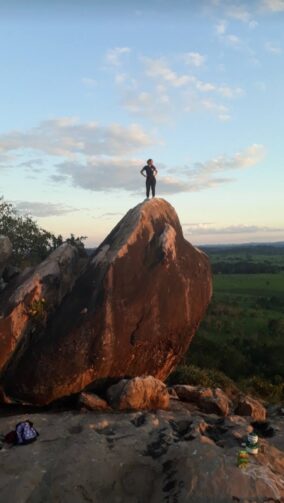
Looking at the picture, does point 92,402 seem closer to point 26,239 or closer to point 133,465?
point 133,465

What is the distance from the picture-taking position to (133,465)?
13344mm

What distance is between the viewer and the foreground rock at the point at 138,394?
17266 mm

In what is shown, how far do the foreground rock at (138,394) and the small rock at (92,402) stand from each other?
376 mm

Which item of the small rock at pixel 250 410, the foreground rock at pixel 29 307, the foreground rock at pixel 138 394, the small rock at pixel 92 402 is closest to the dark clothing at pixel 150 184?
the foreground rock at pixel 29 307

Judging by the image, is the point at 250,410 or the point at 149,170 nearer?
the point at 250,410

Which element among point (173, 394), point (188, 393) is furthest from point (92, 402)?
point (188, 393)

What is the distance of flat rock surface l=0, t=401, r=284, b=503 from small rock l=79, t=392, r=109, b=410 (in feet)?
3.38

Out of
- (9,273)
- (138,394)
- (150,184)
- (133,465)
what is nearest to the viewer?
(133,465)

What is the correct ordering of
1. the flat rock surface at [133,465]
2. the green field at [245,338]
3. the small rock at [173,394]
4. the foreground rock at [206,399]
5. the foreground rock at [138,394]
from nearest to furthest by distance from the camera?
the flat rock surface at [133,465], the foreground rock at [138,394], the foreground rock at [206,399], the small rock at [173,394], the green field at [245,338]

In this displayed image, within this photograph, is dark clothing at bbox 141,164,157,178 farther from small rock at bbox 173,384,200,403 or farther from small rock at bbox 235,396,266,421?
small rock at bbox 235,396,266,421

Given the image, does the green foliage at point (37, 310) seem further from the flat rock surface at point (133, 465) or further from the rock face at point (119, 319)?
the flat rock surface at point (133, 465)

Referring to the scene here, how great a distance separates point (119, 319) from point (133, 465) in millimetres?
6451

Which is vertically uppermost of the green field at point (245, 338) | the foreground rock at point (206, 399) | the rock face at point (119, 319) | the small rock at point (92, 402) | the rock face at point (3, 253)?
the rock face at point (3, 253)

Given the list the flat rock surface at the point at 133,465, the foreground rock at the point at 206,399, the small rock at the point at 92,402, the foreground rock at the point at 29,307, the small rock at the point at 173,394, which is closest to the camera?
the flat rock surface at the point at 133,465
